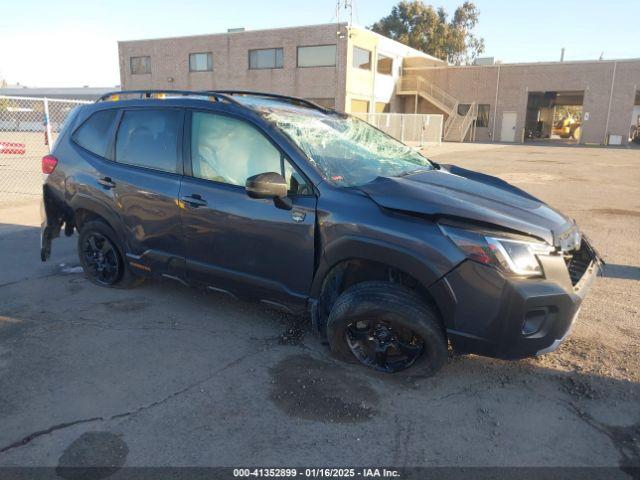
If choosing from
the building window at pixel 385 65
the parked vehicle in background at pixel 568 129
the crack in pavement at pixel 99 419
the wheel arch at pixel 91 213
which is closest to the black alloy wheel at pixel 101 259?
the wheel arch at pixel 91 213

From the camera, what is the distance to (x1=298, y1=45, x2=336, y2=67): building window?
3155cm

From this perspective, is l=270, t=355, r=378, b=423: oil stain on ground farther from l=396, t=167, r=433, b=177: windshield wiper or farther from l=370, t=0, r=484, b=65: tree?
l=370, t=0, r=484, b=65: tree

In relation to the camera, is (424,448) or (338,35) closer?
(424,448)

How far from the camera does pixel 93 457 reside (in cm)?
255

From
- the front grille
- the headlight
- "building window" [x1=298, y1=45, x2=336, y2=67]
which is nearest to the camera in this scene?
the headlight

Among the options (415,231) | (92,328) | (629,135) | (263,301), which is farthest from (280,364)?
(629,135)

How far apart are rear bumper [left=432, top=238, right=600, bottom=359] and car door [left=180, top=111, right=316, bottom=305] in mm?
1005

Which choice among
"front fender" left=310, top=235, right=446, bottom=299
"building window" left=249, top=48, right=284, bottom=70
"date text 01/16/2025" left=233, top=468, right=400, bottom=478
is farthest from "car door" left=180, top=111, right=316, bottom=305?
"building window" left=249, top=48, right=284, bottom=70

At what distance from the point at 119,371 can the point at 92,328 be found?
0.83 m

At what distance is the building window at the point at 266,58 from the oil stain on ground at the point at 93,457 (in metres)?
33.3

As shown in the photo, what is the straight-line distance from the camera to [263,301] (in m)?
3.74

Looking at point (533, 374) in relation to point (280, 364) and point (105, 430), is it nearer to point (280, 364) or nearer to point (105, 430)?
point (280, 364)

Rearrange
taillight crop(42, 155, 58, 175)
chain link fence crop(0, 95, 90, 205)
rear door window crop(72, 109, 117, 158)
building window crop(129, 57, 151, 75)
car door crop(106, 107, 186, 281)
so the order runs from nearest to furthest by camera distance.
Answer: car door crop(106, 107, 186, 281)
rear door window crop(72, 109, 117, 158)
taillight crop(42, 155, 58, 175)
chain link fence crop(0, 95, 90, 205)
building window crop(129, 57, 151, 75)

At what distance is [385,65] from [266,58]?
29.7 feet
